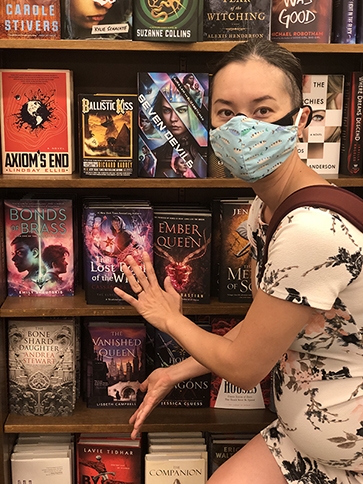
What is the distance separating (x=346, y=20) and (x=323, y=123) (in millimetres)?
313

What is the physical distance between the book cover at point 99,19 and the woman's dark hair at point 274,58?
0.53 metres

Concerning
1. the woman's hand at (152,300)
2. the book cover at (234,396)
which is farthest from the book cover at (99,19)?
the book cover at (234,396)

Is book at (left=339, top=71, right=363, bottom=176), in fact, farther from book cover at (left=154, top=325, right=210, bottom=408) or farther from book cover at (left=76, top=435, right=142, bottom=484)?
book cover at (left=76, top=435, right=142, bottom=484)

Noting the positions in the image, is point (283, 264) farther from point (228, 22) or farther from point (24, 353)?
point (24, 353)

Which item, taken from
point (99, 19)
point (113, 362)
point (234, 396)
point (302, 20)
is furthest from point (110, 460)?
point (302, 20)

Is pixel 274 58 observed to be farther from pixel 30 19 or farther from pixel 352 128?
pixel 30 19

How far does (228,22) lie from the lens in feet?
5.94

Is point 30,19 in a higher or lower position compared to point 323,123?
higher

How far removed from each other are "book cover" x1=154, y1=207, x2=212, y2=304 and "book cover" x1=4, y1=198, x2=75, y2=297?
0.96ft

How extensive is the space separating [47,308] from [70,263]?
0.17 meters

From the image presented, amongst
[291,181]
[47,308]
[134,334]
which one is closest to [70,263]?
[47,308]

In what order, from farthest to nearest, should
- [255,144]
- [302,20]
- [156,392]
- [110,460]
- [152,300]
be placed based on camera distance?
[110,460] < [302,20] < [156,392] < [152,300] < [255,144]

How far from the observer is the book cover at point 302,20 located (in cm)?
182

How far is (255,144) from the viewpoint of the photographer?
130cm
